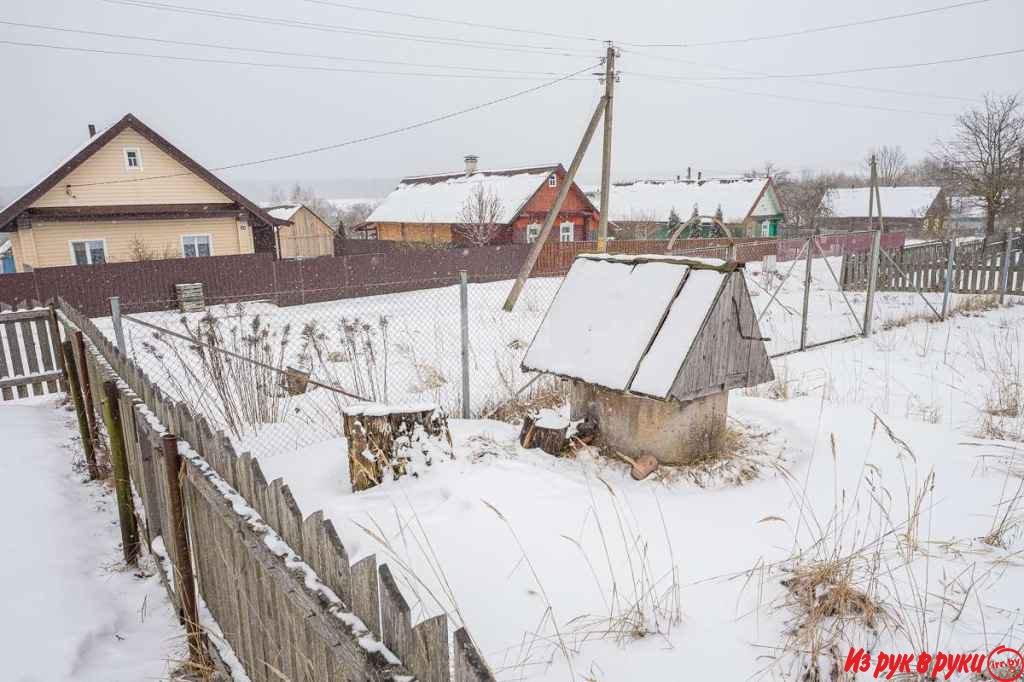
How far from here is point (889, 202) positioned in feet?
169

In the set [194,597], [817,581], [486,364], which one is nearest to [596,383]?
[817,581]

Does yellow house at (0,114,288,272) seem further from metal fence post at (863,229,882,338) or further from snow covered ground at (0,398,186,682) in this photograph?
metal fence post at (863,229,882,338)

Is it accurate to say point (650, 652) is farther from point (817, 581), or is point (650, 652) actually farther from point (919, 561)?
point (919, 561)

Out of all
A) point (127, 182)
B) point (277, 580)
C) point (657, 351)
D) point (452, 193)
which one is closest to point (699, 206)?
point (452, 193)

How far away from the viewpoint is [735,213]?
39.5 metres

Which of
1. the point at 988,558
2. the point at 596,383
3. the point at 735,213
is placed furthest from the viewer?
the point at 735,213

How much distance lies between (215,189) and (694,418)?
20351 mm

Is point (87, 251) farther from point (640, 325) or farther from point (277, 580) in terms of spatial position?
point (277, 580)

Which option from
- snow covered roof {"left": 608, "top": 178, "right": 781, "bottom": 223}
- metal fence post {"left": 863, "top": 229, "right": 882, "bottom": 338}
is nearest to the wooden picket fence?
metal fence post {"left": 863, "top": 229, "right": 882, "bottom": 338}

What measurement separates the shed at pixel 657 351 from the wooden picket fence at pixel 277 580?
2.67 metres

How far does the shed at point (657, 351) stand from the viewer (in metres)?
4.24

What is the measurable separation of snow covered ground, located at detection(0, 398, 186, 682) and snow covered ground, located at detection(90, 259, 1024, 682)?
0.95 meters

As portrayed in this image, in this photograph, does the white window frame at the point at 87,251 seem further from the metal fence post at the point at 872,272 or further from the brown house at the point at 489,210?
the metal fence post at the point at 872,272

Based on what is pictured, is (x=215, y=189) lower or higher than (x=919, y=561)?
higher
